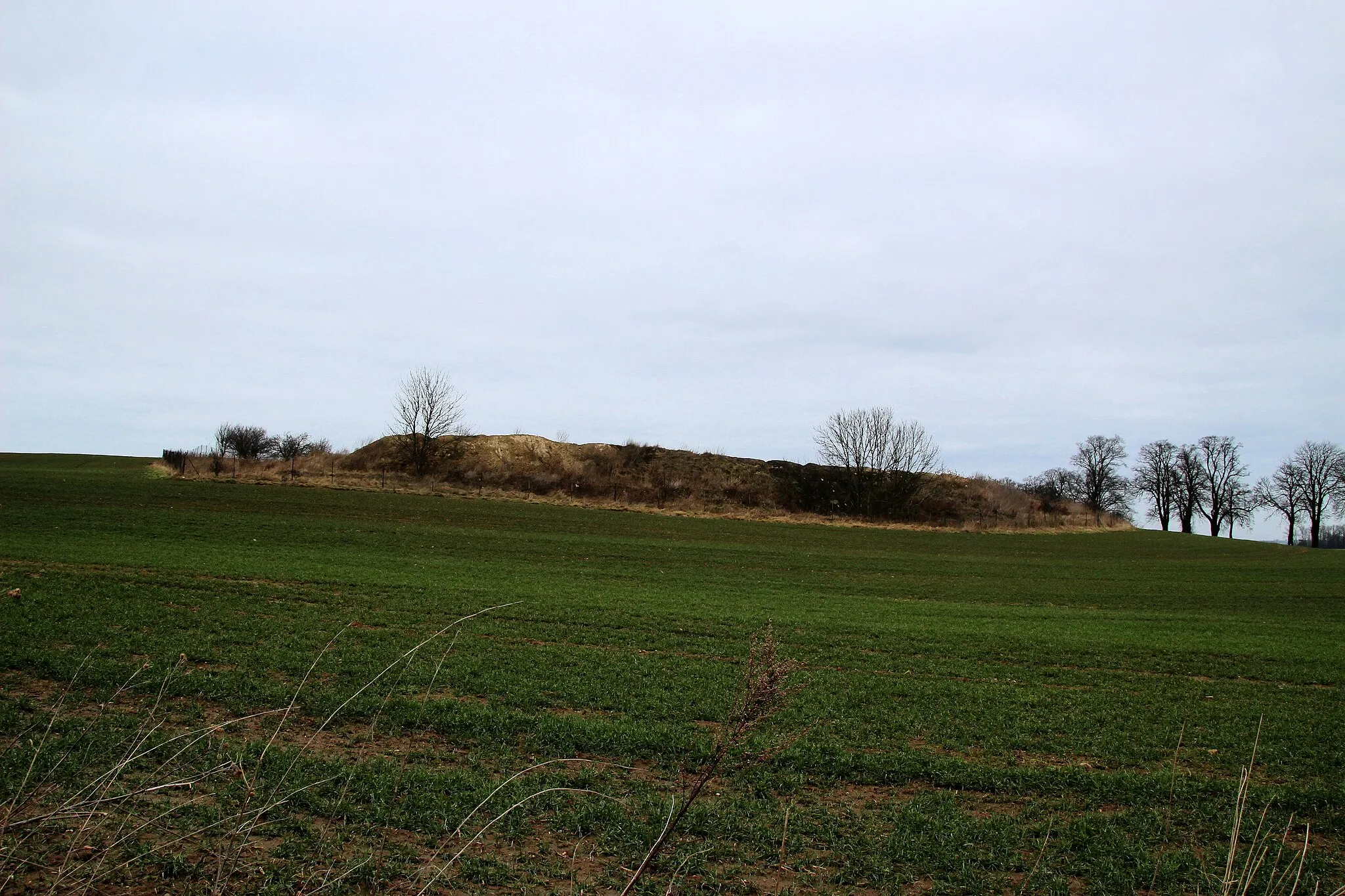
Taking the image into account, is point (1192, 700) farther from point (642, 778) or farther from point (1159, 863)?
point (642, 778)

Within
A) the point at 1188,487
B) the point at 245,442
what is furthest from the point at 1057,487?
the point at 245,442

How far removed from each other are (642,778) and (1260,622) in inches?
888

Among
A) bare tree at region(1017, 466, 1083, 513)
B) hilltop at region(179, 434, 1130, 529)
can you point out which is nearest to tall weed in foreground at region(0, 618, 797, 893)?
hilltop at region(179, 434, 1130, 529)

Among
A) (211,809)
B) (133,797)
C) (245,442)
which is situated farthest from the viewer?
(245,442)

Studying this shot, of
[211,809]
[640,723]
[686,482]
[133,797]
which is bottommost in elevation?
[640,723]

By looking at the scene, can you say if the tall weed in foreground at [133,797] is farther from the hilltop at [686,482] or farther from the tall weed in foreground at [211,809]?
the hilltop at [686,482]

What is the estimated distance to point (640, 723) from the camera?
28.8 ft

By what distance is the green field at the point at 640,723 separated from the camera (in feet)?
18.1

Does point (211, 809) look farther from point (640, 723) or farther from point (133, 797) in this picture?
point (640, 723)

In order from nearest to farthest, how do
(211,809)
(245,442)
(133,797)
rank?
(133,797) → (211,809) → (245,442)

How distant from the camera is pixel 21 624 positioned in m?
11.1

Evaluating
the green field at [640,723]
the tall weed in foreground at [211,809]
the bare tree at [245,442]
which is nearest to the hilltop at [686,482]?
the bare tree at [245,442]

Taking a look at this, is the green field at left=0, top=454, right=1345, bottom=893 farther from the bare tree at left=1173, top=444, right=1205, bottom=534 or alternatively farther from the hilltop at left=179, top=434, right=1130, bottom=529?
the bare tree at left=1173, top=444, right=1205, bottom=534

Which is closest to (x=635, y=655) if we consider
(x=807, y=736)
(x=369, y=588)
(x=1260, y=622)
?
(x=807, y=736)
